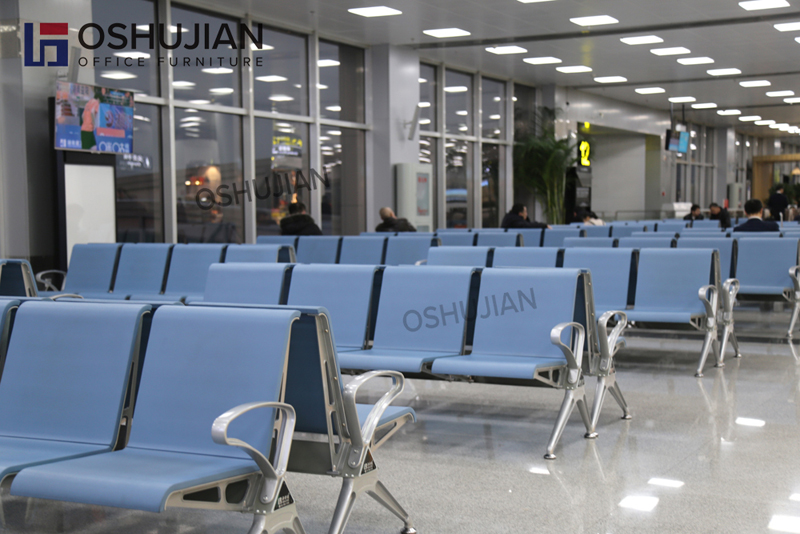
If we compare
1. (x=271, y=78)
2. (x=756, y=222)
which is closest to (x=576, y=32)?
(x=271, y=78)

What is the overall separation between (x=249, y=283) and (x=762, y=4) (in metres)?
10.4

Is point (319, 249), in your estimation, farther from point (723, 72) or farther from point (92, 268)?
point (723, 72)

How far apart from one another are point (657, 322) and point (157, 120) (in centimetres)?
775

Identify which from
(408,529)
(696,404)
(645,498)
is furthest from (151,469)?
(696,404)

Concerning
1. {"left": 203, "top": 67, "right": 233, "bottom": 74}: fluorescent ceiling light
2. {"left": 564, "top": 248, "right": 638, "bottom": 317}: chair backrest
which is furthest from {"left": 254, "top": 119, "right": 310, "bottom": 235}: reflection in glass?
{"left": 564, "top": 248, "right": 638, "bottom": 317}: chair backrest

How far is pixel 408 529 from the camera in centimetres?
275

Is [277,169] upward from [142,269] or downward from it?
upward

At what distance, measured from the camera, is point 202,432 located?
239cm

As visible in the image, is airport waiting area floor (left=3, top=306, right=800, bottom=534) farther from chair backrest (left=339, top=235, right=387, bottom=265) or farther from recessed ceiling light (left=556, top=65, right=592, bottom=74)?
recessed ceiling light (left=556, top=65, right=592, bottom=74)

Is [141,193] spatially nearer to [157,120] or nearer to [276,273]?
[157,120]

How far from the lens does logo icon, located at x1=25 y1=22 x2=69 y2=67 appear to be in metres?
8.56

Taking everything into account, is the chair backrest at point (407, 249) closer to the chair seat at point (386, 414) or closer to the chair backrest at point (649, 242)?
the chair backrest at point (649, 242)

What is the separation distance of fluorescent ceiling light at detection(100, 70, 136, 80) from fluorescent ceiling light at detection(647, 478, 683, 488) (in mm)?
9014

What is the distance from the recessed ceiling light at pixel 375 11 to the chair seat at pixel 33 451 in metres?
10.3
